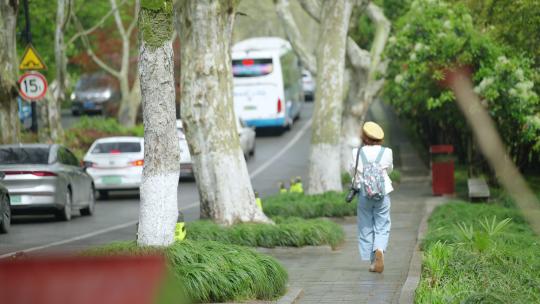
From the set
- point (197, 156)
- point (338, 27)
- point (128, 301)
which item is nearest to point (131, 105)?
point (338, 27)

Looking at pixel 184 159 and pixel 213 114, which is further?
pixel 184 159

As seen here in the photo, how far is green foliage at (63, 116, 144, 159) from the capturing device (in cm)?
4087

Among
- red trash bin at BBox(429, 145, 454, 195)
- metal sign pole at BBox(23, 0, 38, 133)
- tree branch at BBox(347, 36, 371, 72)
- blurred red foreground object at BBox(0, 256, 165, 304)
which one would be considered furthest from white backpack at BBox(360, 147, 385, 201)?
tree branch at BBox(347, 36, 371, 72)

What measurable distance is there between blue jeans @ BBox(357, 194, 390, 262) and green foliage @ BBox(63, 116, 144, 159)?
26.1 meters

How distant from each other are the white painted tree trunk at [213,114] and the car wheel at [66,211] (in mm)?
6487

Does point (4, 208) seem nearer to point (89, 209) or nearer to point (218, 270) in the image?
point (89, 209)

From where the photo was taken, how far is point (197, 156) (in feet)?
58.2

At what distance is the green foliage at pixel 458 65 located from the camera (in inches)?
993

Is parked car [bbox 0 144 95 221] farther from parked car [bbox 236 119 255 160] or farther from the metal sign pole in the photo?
parked car [bbox 236 119 255 160]

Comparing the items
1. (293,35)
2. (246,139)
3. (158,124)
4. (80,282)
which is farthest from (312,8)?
(80,282)

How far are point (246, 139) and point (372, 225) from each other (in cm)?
2647

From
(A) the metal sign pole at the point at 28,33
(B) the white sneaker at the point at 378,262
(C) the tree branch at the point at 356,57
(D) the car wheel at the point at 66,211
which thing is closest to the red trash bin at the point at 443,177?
(C) the tree branch at the point at 356,57

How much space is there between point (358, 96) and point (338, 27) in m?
9.72

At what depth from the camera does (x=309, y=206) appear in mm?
21359
